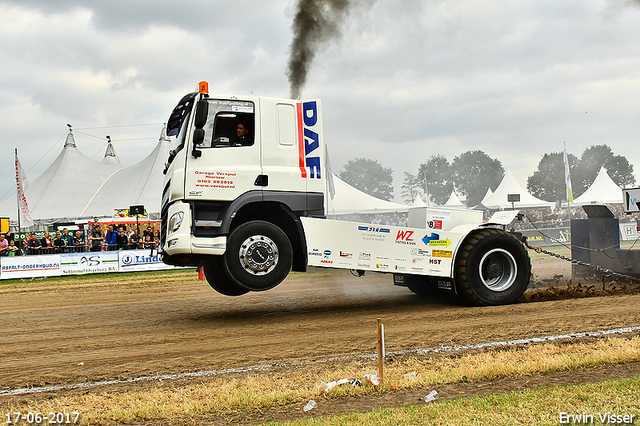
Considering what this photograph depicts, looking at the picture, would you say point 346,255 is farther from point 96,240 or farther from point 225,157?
point 96,240

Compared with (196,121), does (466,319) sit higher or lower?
lower

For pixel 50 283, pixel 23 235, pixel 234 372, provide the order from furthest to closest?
pixel 23 235
pixel 50 283
pixel 234 372

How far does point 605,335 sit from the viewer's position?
6547 mm

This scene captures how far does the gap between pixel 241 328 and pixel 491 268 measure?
4.30m

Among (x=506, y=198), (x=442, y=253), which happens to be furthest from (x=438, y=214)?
(x=506, y=198)

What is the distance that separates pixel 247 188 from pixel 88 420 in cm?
407

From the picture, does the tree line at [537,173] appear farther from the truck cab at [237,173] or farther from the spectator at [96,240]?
the truck cab at [237,173]

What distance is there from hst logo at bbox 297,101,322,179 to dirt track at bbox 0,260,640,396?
2.41 m

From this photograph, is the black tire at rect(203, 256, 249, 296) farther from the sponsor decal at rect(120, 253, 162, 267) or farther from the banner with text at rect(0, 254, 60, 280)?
the banner with text at rect(0, 254, 60, 280)

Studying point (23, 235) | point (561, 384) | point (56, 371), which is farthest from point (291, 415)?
point (23, 235)

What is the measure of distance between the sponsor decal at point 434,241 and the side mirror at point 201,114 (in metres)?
3.88

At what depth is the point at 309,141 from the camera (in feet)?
26.5

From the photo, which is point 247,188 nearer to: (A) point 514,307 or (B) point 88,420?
(B) point 88,420

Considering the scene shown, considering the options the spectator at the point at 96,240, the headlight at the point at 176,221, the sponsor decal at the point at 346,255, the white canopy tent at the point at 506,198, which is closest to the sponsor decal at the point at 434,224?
the sponsor decal at the point at 346,255
